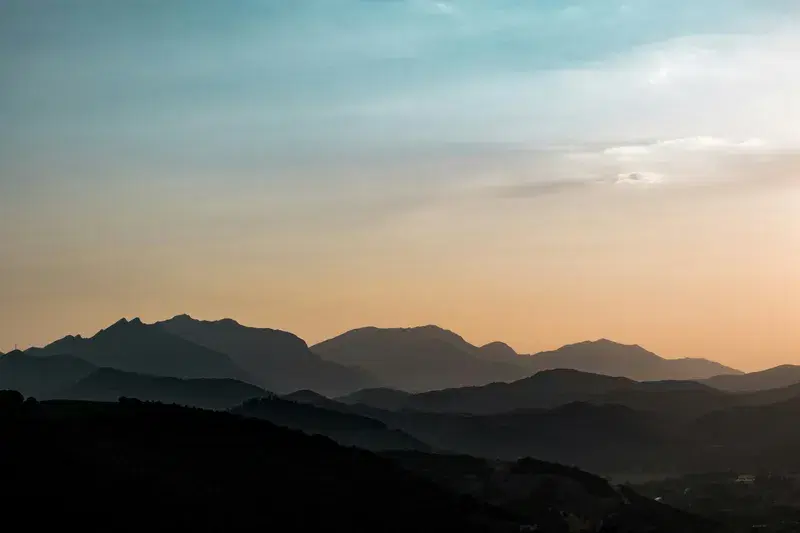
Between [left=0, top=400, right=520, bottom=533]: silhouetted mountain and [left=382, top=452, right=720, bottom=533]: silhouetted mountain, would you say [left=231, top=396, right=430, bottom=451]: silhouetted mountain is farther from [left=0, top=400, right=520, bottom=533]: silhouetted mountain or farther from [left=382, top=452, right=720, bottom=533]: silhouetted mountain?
[left=0, top=400, right=520, bottom=533]: silhouetted mountain

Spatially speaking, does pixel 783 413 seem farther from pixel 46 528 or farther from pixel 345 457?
pixel 46 528

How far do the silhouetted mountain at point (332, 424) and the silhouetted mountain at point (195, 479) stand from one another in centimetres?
7362

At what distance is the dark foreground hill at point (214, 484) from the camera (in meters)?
64.2

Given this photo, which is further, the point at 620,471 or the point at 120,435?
the point at 620,471

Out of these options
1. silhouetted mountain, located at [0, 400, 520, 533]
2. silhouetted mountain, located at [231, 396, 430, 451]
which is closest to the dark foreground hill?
silhouetted mountain, located at [0, 400, 520, 533]

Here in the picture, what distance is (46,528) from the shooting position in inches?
2298

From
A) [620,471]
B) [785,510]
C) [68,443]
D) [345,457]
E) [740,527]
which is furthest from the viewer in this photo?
[620,471]

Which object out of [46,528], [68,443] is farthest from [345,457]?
[46,528]

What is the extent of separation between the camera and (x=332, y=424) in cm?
17288

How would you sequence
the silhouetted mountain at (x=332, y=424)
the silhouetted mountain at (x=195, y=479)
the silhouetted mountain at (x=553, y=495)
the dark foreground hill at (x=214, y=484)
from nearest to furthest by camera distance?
the silhouetted mountain at (x=195, y=479) < the dark foreground hill at (x=214, y=484) < the silhouetted mountain at (x=553, y=495) < the silhouetted mountain at (x=332, y=424)

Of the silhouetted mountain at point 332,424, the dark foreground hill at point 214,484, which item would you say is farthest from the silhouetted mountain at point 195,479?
the silhouetted mountain at point 332,424

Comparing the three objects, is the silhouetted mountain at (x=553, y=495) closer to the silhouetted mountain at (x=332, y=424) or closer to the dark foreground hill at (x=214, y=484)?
the dark foreground hill at (x=214, y=484)

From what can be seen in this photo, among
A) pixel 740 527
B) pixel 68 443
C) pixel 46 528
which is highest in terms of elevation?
pixel 68 443

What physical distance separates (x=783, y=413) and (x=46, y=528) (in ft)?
573
